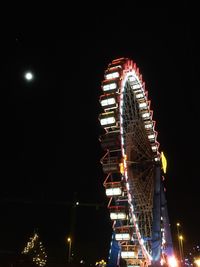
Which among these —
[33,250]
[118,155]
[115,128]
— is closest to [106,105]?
[115,128]

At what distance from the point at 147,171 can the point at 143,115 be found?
6.92m

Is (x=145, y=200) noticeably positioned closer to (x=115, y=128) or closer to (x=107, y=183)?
(x=107, y=183)

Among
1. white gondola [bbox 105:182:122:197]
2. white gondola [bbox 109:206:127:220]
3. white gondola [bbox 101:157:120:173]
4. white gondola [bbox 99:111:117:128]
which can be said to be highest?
white gondola [bbox 99:111:117:128]

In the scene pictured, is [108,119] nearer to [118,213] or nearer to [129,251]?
[118,213]

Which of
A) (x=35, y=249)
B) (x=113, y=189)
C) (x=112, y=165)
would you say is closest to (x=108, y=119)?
(x=112, y=165)

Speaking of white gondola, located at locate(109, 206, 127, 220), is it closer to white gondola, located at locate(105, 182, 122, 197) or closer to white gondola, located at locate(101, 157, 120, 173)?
white gondola, located at locate(105, 182, 122, 197)

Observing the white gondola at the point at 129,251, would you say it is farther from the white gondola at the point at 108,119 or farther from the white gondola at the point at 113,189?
the white gondola at the point at 108,119

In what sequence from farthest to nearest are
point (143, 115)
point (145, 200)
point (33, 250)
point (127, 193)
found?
point (33, 250) → point (143, 115) → point (145, 200) → point (127, 193)

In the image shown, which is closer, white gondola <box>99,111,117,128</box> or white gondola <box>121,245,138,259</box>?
white gondola <box>121,245,138,259</box>

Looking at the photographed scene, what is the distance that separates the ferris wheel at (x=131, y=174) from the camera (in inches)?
1162

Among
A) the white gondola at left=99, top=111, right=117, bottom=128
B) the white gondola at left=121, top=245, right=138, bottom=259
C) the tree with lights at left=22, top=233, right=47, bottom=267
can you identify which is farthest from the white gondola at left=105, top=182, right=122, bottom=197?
the tree with lights at left=22, top=233, right=47, bottom=267

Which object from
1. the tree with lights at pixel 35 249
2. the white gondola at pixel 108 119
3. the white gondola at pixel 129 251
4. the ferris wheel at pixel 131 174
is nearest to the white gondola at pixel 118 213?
the ferris wheel at pixel 131 174

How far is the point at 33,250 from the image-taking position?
251 feet

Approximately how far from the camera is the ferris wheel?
96.8 ft
